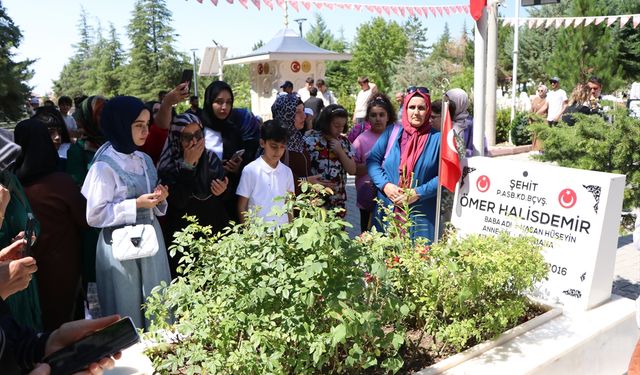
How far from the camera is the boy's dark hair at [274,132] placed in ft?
12.7

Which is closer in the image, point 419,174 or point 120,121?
point 120,121

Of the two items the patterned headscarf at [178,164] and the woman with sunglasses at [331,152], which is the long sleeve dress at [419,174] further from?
the patterned headscarf at [178,164]

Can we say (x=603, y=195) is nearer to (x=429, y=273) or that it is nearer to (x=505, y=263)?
(x=505, y=263)

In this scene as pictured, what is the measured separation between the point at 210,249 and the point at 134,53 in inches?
2145

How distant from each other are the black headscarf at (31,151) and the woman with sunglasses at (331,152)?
6.87 ft

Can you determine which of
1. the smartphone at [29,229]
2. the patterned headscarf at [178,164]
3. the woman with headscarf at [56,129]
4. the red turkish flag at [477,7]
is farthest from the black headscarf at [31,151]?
the red turkish flag at [477,7]

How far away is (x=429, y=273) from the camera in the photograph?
A: 258 centimetres

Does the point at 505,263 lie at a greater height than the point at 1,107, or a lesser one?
lesser

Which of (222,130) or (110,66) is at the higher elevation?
(110,66)

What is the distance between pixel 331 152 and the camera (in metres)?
4.70

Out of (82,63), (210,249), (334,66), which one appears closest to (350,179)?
(210,249)

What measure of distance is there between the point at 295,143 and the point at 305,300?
283 centimetres

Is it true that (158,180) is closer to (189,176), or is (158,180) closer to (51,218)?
(189,176)

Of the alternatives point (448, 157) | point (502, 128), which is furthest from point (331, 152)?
point (502, 128)
